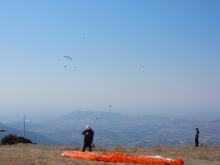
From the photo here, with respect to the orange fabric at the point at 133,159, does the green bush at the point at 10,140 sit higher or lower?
lower

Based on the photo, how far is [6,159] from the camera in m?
15.9

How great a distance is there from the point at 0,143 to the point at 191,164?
24279 mm

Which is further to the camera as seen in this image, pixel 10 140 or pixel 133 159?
pixel 10 140

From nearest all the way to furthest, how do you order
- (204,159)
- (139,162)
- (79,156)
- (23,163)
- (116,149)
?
1. (23,163)
2. (139,162)
3. (79,156)
4. (204,159)
5. (116,149)

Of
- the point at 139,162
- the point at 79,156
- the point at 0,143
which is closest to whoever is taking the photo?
the point at 139,162

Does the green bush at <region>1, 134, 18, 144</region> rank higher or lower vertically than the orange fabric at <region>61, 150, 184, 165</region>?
lower

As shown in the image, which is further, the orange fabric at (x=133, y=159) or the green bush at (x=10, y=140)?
the green bush at (x=10, y=140)

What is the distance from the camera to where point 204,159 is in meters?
21.3

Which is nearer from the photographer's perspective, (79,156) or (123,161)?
(123,161)

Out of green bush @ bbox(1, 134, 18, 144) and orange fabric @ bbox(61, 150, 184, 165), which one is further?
green bush @ bbox(1, 134, 18, 144)

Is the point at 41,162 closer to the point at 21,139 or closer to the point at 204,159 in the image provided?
the point at 204,159

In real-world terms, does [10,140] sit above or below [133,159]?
below

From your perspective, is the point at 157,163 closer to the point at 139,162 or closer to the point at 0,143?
the point at 139,162

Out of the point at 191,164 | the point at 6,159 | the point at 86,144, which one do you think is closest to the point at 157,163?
the point at 191,164
